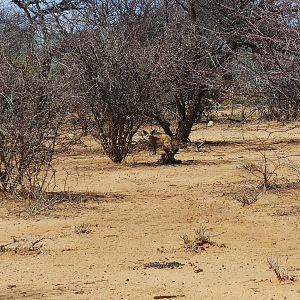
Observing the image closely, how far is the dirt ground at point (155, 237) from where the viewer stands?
6141 millimetres

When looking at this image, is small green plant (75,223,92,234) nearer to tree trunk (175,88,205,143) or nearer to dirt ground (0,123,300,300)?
dirt ground (0,123,300,300)

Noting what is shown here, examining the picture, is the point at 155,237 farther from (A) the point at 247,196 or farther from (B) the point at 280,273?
(A) the point at 247,196

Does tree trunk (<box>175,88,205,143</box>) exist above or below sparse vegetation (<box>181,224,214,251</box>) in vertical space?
above

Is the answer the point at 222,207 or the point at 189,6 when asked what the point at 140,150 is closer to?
the point at 189,6

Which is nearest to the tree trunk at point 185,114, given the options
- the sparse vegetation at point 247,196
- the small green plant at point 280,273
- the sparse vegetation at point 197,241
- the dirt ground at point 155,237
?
the dirt ground at point 155,237

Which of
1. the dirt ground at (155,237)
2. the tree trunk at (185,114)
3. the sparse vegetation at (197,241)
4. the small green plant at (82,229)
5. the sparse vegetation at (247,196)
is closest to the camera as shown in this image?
the dirt ground at (155,237)

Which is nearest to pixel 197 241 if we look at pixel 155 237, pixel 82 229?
pixel 155 237

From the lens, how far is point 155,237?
827cm

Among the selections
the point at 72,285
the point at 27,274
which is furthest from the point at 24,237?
the point at 72,285

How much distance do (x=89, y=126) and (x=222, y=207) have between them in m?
6.21

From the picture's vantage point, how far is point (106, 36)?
15.8 m

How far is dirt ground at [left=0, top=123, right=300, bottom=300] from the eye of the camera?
6.14 m

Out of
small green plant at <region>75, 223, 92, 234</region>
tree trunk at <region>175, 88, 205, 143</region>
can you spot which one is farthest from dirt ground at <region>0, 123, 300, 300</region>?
tree trunk at <region>175, 88, 205, 143</region>

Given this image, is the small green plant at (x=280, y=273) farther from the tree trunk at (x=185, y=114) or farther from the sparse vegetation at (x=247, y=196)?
the tree trunk at (x=185, y=114)
